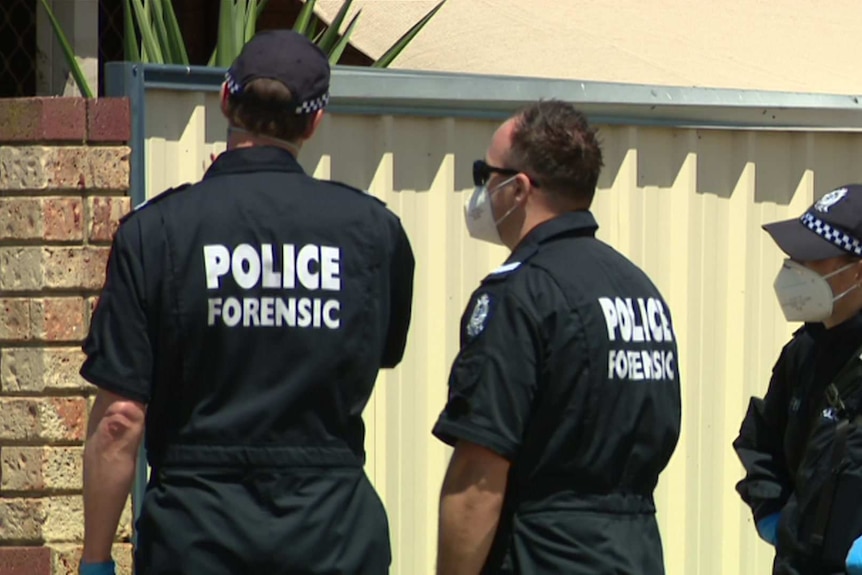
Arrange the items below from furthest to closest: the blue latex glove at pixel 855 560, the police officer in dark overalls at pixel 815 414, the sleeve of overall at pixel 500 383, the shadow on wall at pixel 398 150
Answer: the shadow on wall at pixel 398 150 → the police officer in dark overalls at pixel 815 414 → the blue latex glove at pixel 855 560 → the sleeve of overall at pixel 500 383

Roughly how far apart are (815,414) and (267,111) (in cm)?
142

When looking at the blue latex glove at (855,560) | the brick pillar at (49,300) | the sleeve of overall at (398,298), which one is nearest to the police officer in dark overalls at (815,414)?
the blue latex glove at (855,560)

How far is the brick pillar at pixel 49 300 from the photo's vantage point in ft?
13.9

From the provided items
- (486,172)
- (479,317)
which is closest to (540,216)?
(486,172)

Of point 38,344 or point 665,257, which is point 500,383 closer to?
point 38,344

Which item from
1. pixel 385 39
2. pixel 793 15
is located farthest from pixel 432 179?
pixel 793 15

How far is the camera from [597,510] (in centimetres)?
322

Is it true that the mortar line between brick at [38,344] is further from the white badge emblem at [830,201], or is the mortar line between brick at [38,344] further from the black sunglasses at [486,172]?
the white badge emblem at [830,201]

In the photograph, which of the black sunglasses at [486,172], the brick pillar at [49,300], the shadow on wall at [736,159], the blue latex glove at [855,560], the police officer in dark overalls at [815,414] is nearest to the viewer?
the black sunglasses at [486,172]

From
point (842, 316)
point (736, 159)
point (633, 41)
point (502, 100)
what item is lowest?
point (842, 316)

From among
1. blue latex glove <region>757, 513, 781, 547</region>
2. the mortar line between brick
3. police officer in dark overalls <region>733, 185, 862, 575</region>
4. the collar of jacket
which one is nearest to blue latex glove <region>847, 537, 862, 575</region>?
police officer in dark overalls <region>733, 185, 862, 575</region>

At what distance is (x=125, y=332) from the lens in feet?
10.4

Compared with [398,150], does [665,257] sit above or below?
below

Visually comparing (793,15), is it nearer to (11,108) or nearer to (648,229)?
(648,229)
